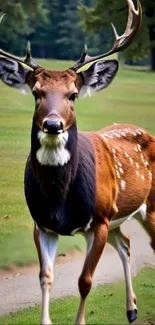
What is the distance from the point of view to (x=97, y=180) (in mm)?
8227

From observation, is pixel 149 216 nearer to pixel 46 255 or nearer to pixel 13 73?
pixel 46 255

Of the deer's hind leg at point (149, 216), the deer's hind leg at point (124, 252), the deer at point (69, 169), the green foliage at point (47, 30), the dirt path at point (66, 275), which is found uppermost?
the deer at point (69, 169)

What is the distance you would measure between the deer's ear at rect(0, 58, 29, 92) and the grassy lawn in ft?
14.0

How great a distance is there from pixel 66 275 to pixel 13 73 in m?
3.89

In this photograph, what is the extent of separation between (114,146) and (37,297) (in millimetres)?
2145

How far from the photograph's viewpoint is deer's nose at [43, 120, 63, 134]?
23.8 feet

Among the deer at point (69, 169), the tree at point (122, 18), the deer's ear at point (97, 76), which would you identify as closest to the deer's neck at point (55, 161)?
the deer at point (69, 169)

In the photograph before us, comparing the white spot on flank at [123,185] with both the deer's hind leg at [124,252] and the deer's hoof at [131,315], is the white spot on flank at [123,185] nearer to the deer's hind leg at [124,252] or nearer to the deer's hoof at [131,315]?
the deer's hind leg at [124,252]

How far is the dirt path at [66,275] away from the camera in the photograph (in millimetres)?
10344

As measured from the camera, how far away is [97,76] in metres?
8.18

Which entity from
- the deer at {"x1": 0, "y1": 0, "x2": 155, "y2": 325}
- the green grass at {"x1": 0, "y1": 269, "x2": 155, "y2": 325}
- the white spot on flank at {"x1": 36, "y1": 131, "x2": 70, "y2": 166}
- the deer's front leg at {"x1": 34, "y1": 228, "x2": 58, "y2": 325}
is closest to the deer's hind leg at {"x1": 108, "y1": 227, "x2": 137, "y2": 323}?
the green grass at {"x1": 0, "y1": 269, "x2": 155, "y2": 325}

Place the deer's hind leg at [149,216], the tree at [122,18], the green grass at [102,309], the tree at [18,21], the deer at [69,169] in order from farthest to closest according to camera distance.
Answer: the tree at [122,18] → the tree at [18,21] → the deer's hind leg at [149,216] → the green grass at [102,309] → the deer at [69,169]

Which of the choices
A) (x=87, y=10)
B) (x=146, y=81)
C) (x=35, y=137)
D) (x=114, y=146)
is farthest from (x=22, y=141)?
(x=87, y=10)

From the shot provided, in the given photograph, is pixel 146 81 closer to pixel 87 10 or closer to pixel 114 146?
pixel 87 10
